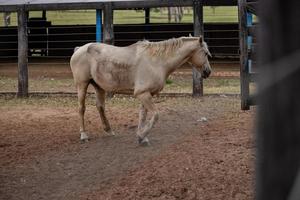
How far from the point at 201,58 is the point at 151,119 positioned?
4.17 ft

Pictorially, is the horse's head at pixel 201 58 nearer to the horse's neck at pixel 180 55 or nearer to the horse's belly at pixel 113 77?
the horse's neck at pixel 180 55

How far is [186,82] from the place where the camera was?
16.7m

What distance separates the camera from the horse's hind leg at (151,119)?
8.17 m

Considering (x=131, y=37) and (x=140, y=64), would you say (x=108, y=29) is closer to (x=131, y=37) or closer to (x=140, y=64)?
(x=140, y=64)

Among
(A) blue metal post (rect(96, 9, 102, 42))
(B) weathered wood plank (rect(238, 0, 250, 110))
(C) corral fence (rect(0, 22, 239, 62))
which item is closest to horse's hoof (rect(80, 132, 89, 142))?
(B) weathered wood plank (rect(238, 0, 250, 110))

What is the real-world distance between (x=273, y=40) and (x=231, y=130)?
8613 millimetres

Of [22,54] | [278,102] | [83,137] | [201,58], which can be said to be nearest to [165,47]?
[201,58]

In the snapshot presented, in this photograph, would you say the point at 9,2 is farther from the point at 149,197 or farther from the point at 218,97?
the point at 149,197

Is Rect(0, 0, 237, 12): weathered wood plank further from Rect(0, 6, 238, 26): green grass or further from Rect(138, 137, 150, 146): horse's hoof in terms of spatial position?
Rect(0, 6, 238, 26): green grass

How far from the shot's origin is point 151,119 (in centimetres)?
834

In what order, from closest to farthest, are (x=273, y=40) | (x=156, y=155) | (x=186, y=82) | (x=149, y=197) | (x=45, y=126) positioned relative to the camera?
(x=273, y=40) < (x=149, y=197) < (x=156, y=155) < (x=45, y=126) < (x=186, y=82)

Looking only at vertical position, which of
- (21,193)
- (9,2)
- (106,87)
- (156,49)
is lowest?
(21,193)

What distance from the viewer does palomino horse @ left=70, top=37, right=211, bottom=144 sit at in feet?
27.8

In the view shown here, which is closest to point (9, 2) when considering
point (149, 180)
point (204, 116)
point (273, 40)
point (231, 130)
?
point (204, 116)
